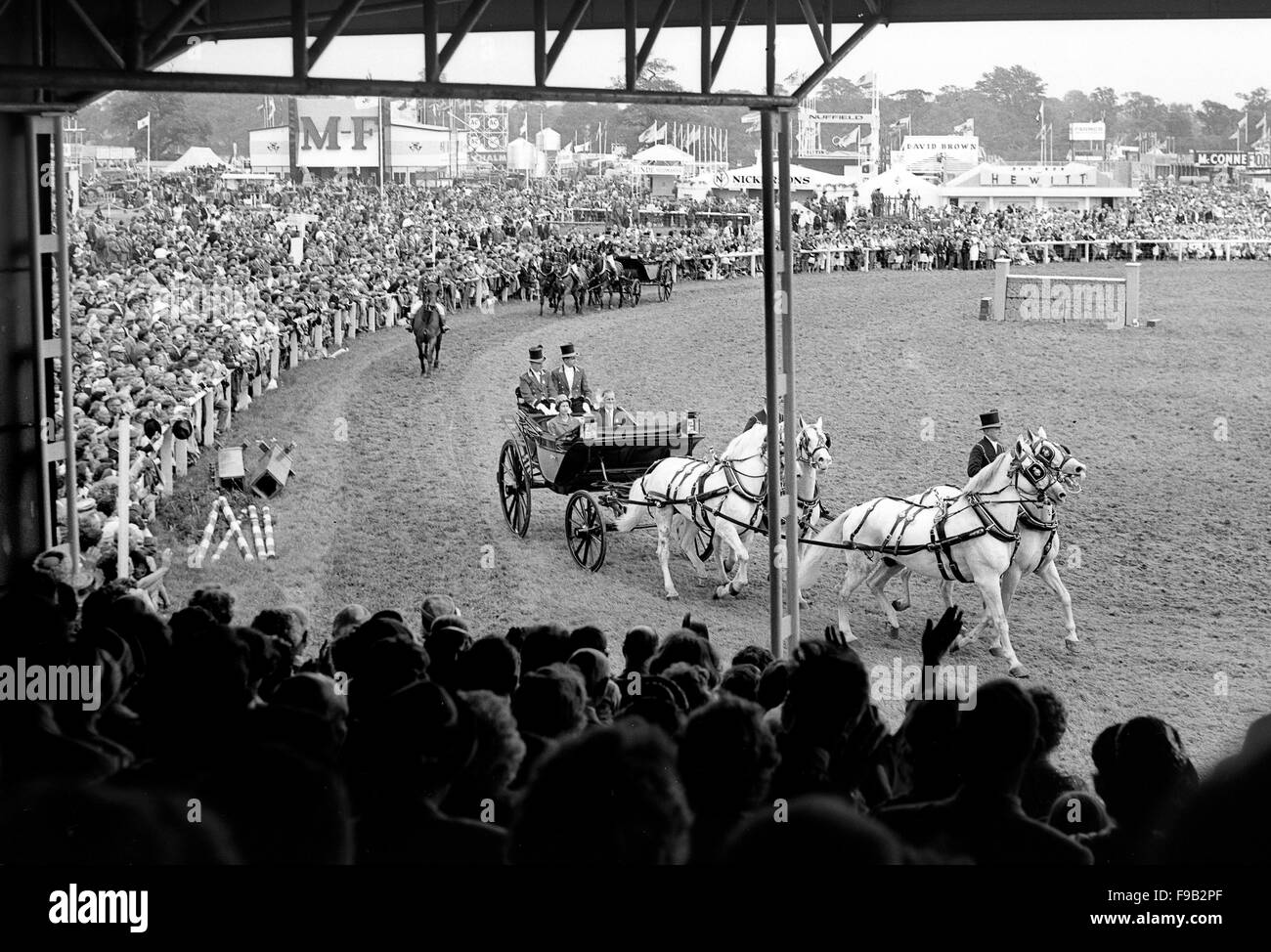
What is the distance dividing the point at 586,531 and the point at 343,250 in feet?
42.6

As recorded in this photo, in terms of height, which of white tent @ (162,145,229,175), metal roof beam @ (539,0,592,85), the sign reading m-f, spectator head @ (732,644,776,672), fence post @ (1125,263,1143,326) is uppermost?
white tent @ (162,145,229,175)

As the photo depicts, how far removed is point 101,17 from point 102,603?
3201mm

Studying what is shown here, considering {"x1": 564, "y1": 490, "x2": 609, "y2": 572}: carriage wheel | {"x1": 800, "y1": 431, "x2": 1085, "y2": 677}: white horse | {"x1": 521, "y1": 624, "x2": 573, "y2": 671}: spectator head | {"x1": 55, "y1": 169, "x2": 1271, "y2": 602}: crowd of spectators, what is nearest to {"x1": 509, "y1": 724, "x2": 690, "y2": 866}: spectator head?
{"x1": 521, "y1": 624, "x2": 573, "y2": 671}: spectator head

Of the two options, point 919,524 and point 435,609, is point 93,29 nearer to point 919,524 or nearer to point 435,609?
point 435,609

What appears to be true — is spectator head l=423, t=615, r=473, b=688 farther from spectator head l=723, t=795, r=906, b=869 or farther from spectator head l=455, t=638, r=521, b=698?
spectator head l=723, t=795, r=906, b=869

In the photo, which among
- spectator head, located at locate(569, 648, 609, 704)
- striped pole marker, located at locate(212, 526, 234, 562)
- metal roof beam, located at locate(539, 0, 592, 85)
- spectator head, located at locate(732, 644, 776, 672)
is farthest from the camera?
striped pole marker, located at locate(212, 526, 234, 562)

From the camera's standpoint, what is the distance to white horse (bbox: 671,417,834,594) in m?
10.1

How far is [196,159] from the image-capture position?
25.6m

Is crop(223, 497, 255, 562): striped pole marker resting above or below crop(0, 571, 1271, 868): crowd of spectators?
below

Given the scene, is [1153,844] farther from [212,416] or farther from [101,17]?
[212,416]

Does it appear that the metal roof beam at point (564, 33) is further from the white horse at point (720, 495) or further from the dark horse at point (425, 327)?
the dark horse at point (425, 327)

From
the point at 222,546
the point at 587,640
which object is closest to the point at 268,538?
the point at 222,546

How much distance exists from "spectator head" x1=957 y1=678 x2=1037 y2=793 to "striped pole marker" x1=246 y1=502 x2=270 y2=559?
28.7 ft
